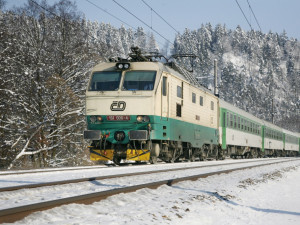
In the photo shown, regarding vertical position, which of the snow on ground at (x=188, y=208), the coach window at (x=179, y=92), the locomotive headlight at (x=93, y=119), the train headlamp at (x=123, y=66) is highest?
the train headlamp at (x=123, y=66)

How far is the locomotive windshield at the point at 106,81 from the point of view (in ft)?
45.2

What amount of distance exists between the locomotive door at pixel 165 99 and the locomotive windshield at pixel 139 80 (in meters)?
0.49

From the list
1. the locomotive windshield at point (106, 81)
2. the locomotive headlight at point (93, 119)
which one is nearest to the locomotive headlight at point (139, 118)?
the locomotive windshield at point (106, 81)

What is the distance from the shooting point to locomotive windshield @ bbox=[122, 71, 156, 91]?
44.4ft

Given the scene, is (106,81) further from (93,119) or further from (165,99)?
(165,99)

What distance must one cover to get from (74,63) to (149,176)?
49.9 feet

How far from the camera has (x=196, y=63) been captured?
171500 mm

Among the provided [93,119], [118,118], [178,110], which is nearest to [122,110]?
[118,118]

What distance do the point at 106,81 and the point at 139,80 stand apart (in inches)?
46.8

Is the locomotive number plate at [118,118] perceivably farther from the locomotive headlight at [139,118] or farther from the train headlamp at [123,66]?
the train headlamp at [123,66]

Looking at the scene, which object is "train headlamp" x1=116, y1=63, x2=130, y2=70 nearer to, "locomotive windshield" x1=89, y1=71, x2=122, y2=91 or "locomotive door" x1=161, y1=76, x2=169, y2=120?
"locomotive windshield" x1=89, y1=71, x2=122, y2=91

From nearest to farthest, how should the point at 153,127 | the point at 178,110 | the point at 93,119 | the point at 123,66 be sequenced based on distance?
the point at 153,127 → the point at 93,119 → the point at 123,66 → the point at 178,110

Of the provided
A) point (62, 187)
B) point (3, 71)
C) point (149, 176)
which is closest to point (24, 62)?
point (3, 71)

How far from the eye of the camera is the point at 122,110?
13.4m
